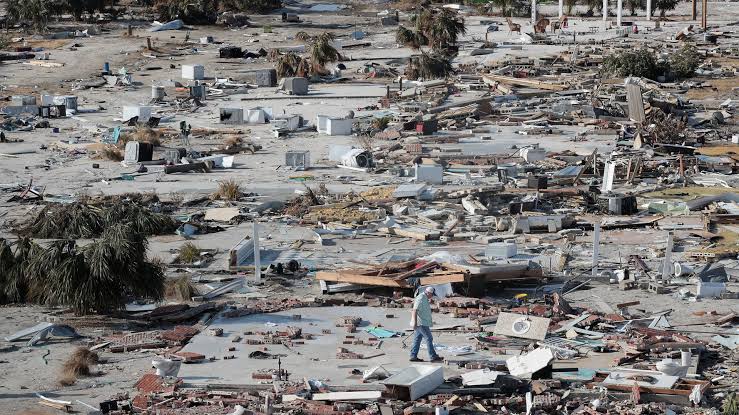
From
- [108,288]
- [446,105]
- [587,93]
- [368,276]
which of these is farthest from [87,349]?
[587,93]

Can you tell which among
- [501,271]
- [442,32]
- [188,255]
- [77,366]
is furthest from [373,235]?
[442,32]

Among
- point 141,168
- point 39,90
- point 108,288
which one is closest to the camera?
point 108,288

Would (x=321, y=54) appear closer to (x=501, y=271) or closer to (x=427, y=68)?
(x=427, y=68)

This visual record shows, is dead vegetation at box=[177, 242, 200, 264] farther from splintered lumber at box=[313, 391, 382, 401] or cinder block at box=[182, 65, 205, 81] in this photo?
cinder block at box=[182, 65, 205, 81]

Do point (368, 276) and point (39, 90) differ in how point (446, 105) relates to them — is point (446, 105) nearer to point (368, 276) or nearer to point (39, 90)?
point (39, 90)

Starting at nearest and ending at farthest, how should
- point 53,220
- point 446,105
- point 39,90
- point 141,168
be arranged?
point 53,220 < point 141,168 < point 446,105 < point 39,90

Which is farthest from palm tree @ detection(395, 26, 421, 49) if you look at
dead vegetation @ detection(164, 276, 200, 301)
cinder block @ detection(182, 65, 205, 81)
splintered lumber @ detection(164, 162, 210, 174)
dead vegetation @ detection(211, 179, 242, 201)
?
dead vegetation @ detection(164, 276, 200, 301)

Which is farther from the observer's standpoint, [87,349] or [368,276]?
[368,276]
